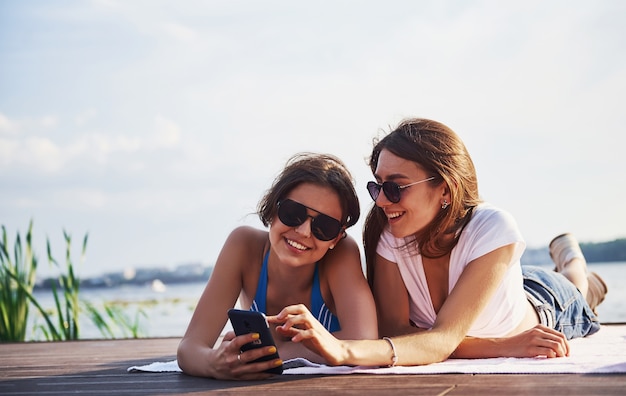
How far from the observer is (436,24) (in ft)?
44.3

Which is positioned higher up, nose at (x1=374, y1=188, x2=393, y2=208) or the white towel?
nose at (x1=374, y1=188, x2=393, y2=208)

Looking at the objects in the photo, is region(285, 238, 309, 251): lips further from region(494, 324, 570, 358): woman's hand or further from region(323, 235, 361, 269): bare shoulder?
region(494, 324, 570, 358): woman's hand

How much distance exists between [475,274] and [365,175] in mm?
694

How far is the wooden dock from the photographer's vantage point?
2.41 metres

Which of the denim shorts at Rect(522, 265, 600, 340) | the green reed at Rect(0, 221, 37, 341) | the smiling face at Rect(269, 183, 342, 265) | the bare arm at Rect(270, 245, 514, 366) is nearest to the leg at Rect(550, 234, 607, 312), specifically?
the denim shorts at Rect(522, 265, 600, 340)

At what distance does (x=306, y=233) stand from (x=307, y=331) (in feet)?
2.35

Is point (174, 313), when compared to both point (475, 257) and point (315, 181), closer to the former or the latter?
point (315, 181)

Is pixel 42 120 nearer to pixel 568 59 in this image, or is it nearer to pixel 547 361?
pixel 568 59

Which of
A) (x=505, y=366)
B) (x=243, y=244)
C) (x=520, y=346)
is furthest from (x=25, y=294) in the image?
(x=505, y=366)

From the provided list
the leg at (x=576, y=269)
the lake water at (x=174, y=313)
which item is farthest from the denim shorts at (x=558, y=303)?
the lake water at (x=174, y=313)

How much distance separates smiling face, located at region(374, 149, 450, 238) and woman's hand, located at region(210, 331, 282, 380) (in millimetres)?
878

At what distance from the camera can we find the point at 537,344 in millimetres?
3229

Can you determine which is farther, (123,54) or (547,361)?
(123,54)

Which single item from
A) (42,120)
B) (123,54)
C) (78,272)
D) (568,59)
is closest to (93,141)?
(42,120)
